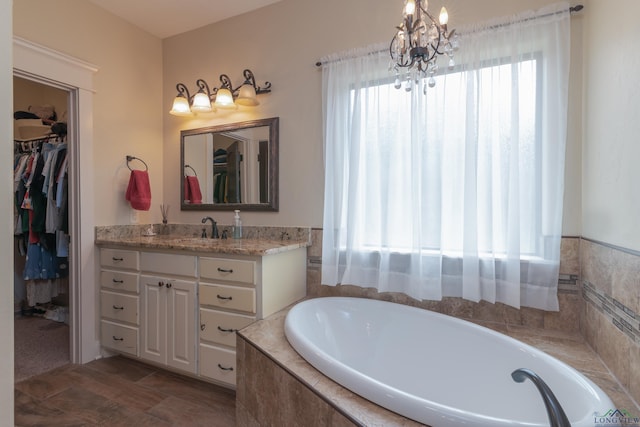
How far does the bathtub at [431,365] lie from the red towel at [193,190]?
1.52 meters

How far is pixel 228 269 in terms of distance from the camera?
189cm

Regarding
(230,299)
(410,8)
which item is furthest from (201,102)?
(410,8)

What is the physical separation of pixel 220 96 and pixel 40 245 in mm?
2226

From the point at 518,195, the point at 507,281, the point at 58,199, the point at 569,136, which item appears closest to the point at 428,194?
the point at 518,195

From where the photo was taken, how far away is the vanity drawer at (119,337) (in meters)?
2.25

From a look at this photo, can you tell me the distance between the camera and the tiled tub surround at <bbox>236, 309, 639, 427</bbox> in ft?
3.31

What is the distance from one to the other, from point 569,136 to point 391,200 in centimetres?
98

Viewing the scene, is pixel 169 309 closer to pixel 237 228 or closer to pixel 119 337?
pixel 119 337

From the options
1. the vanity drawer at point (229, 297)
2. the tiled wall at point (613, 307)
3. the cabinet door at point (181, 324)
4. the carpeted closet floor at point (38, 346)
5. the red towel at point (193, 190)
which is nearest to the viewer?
the tiled wall at point (613, 307)

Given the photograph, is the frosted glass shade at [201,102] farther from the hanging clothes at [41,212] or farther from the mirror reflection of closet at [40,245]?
the hanging clothes at [41,212]

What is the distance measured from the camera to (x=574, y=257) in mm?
1655

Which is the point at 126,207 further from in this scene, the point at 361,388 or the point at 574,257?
the point at 574,257

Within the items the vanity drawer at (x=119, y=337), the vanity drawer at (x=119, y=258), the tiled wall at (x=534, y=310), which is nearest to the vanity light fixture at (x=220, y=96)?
the vanity drawer at (x=119, y=258)

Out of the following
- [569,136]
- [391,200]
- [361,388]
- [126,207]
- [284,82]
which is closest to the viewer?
[361,388]
